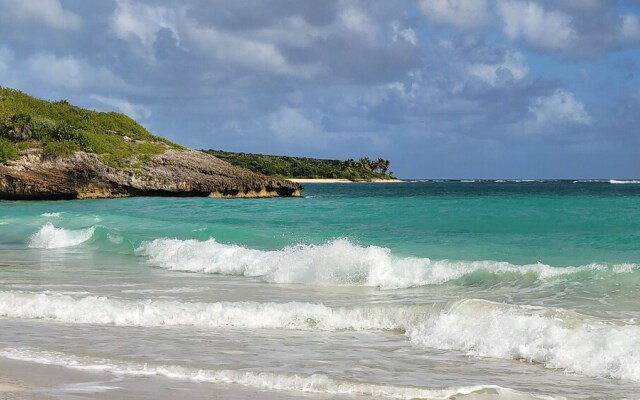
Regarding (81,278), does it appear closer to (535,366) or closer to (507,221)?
(535,366)

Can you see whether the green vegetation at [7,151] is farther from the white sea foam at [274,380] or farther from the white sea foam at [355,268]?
the white sea foam at [274,380]

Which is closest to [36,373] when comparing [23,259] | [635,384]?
[635,384]

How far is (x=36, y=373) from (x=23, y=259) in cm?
1327

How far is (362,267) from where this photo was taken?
49.3ft

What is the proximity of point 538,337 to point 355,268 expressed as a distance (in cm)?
698

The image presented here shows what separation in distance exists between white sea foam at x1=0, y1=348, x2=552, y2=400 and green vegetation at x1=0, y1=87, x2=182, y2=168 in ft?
152

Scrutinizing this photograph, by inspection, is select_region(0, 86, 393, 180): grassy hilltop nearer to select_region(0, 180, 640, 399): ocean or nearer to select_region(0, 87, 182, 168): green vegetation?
select_region(0, 87, 182, 168): green vegetation

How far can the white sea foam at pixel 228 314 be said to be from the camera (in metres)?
10.2

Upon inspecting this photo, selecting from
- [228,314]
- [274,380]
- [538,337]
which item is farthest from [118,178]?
[274,380]

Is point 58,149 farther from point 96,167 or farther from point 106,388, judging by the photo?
point 106,388

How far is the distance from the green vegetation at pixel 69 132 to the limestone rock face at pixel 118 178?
2.52 feet

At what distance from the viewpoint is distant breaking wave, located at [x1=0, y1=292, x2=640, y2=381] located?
795cm

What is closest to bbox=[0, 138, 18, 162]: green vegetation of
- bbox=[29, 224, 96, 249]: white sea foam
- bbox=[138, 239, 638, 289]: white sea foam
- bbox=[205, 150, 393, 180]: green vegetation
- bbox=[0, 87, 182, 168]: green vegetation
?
bbox=[0, 87, 182, 168]: green vegetation

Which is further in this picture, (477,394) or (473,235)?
(473,235)
